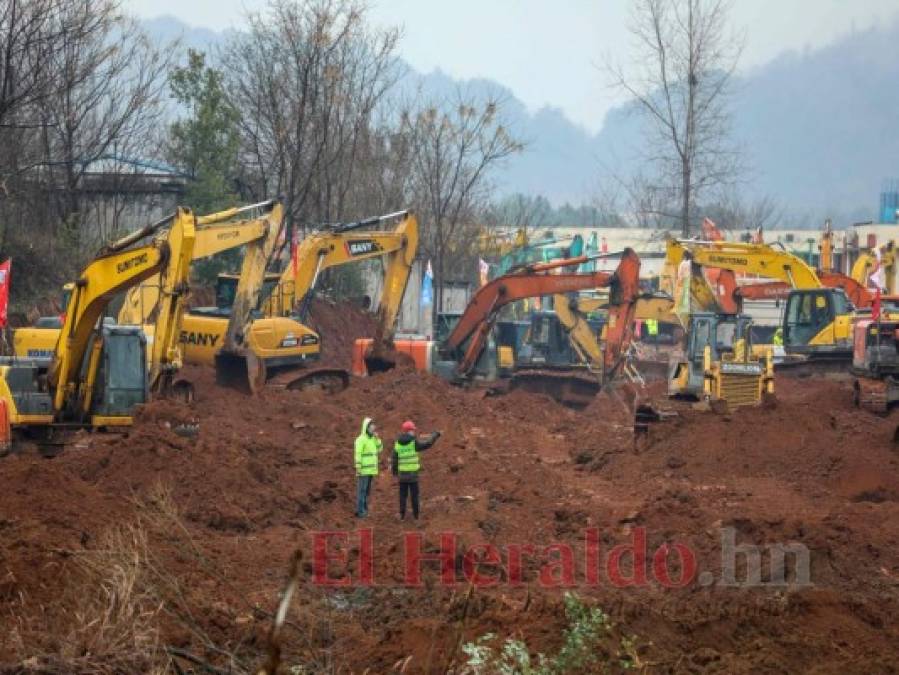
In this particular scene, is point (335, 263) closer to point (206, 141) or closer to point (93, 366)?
point (93, 366)

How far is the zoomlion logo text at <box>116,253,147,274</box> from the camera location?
20.6m

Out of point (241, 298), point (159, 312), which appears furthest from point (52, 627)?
point (241, 298)

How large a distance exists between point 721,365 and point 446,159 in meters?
26.0

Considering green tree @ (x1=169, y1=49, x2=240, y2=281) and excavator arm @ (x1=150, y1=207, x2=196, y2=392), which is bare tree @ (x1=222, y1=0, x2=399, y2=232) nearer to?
green tree @ (x1=169, y1=49, x2=240, y2=281)

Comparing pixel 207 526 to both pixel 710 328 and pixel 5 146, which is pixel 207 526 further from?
pixel 5 146

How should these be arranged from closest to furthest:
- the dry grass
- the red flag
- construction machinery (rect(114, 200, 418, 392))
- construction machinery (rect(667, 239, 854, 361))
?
the dry grass → the red flag → construction machinery (rect(114, 200, 418, 392)) → construction machinery (rect(667, 239, 854, 361))

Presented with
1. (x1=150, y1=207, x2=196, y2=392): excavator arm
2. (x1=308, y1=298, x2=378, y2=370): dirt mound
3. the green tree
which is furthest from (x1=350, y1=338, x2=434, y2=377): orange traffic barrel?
(x1=150, y1=207, x2=196, y2=392): excavator arm

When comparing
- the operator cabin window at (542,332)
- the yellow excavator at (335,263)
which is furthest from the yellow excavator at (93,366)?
the operator cabin window at (542,332)

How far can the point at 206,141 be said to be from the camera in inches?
1854

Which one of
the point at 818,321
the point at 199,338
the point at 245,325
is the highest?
the point at 818,321

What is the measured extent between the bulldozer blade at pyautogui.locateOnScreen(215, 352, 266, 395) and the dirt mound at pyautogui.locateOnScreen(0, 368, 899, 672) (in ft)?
1.22

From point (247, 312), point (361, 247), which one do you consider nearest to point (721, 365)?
point (247, 312)

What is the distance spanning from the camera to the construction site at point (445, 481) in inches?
406

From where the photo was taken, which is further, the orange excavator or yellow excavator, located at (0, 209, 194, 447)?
the orange excavator
